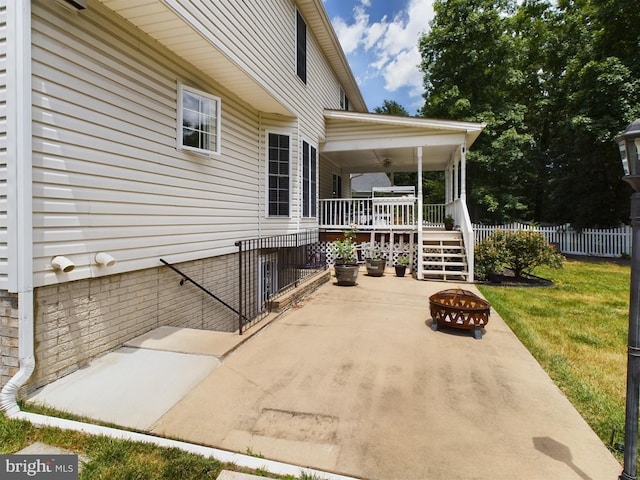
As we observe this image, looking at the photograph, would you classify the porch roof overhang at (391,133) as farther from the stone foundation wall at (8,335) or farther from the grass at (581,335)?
the stone foundation wall at (8,335)

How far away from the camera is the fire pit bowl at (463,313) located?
15.5 feet

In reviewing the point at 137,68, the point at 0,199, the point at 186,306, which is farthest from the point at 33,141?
the point at 186,306

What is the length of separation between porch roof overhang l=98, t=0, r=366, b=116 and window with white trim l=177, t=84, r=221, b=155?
0.45 metres

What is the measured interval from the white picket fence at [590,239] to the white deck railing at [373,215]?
5.77 m

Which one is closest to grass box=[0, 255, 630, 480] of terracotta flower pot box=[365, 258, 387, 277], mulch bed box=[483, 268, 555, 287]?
mulch bed box=[483, 268, 555, 287]

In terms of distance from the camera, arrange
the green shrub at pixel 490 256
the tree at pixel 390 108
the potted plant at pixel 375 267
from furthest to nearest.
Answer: the tree at pixel 390 108 → the potted plant at pixel 375 267 → the green shrub at pixel 490 256

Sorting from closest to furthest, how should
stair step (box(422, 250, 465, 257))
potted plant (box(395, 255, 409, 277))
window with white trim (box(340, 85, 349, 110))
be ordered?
stair step (box(422, 250, 465, 257)), potted plant (box(395, 255, 409, 277)), window with white trim (box(340, 85, 349, 110))

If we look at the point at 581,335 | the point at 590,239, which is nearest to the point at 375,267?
the point at 581,335

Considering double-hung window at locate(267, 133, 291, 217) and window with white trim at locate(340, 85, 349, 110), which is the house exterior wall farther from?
window with white trim at locate(340, 85, 349, 110)

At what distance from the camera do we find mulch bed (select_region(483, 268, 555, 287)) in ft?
28.4

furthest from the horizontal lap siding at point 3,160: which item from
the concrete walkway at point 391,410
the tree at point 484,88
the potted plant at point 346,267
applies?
the tree at point 484,88

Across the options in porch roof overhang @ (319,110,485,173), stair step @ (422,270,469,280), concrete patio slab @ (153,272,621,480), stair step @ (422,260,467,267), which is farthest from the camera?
porch roof overhang @ (319,110,485,173)

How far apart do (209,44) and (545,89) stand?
81.5ft

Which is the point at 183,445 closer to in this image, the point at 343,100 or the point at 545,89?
the point at 343,100
